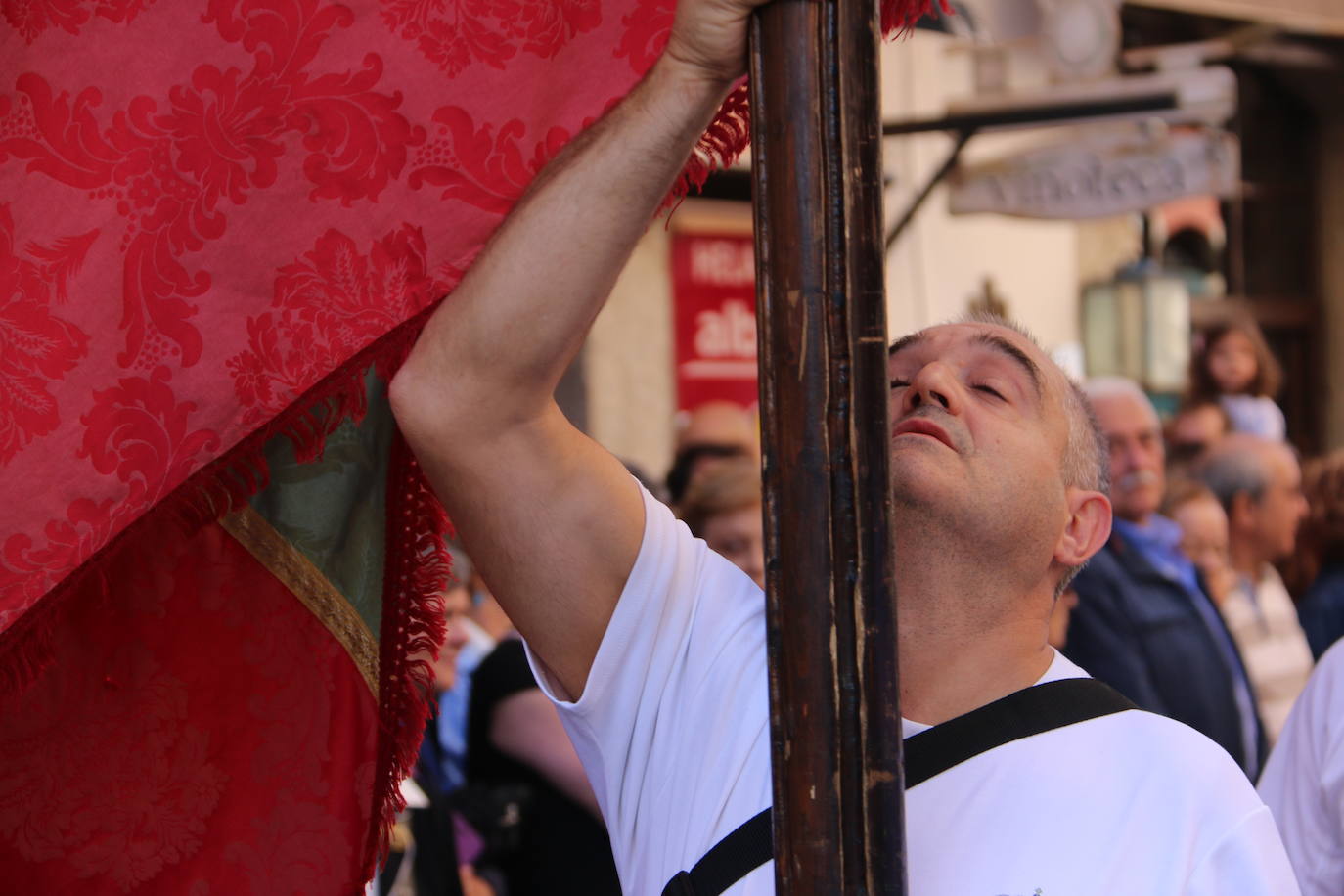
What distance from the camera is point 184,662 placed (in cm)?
177

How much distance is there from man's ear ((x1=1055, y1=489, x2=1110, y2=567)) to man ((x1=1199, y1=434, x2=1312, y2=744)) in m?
2.55

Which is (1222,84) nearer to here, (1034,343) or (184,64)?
(1034,343)

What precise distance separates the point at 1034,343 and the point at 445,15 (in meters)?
0.85

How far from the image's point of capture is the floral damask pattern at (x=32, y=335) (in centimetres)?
152

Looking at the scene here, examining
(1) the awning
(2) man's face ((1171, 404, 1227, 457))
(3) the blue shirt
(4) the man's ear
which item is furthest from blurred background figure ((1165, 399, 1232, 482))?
(4) the man's ear

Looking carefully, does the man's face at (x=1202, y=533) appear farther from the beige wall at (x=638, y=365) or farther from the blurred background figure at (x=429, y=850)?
the beige wall at (x=638, y=365)

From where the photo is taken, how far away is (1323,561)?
436 centimetres

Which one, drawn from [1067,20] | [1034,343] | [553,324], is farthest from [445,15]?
[1067,20]

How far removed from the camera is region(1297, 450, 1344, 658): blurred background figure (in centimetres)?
429

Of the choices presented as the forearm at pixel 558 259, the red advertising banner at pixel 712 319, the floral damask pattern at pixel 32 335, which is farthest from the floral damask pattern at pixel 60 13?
the red advertising banner at pixel 712 319

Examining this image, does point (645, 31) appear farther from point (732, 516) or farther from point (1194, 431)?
point (1194, 431)

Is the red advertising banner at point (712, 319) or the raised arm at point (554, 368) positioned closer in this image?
the raised arm at point (554, 368)

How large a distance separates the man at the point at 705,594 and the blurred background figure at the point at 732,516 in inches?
65.9

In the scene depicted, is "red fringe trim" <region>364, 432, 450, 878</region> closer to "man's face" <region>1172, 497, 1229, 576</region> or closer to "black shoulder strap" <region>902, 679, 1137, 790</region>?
"black shoulder strap" <region>902, 679, 1137, 790</region>
